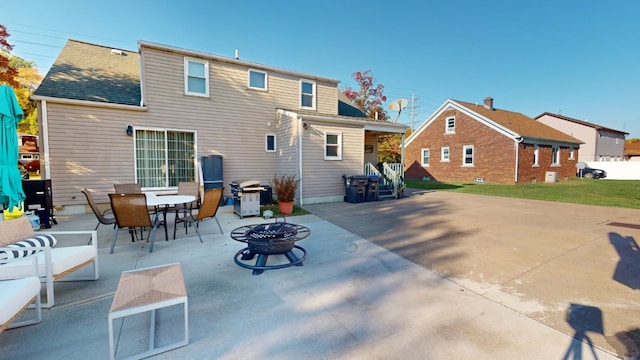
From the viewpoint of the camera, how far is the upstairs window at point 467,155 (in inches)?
758

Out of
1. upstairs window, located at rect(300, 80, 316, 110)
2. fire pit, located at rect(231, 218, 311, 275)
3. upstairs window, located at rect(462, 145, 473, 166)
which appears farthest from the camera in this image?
upstairs window, located at rect(462, 145, 473, 166)

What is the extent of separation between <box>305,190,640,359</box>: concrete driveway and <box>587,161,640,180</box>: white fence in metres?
20.0

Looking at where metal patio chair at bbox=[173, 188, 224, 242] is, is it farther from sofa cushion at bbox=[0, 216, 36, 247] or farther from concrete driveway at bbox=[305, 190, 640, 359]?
concrete driveway at bbox=[305, 190, 640, 359]

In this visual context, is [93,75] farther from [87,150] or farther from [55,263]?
[55,263]

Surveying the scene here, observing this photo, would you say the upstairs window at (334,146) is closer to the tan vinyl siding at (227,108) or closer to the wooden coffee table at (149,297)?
the tan vinyl siding at (227,108)

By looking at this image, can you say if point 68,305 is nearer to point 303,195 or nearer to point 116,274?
point 116,274

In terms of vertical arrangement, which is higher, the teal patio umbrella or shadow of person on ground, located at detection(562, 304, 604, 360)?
the teal patio umbrella

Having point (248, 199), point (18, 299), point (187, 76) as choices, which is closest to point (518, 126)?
point (248, 199)

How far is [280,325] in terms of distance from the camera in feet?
8.32

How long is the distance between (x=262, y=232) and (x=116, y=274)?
6.85 feet

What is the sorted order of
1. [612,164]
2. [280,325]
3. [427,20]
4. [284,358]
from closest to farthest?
[284,358], [280,325], [427,20], [612,164]

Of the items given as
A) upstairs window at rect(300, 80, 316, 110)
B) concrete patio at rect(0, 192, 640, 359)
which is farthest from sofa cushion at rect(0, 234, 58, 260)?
upstairs window at rect(300, 80, 316, 110)

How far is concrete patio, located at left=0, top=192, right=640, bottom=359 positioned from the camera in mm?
2211

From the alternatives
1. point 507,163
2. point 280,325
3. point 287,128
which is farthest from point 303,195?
point 507,163
